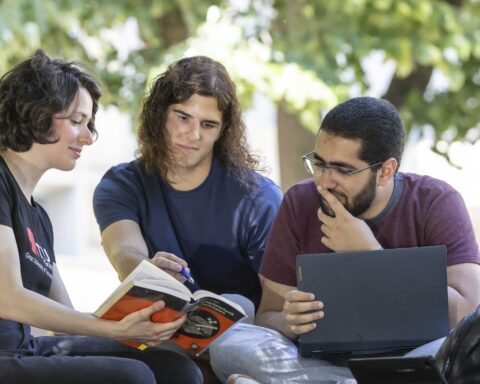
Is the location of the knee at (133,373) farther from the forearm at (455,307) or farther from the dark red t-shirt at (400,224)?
the forearm at (455,307)

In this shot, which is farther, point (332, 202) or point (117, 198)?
point (117, 198)

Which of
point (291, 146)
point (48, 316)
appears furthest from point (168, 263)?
point (291, 146)

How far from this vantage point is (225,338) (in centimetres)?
331

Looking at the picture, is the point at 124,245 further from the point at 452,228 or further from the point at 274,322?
the point at 452,228

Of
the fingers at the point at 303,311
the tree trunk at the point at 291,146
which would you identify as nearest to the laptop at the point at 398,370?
the fingers at the point at 303,311

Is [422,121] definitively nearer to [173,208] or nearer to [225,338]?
[173,208]

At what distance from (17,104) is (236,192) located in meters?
1.00

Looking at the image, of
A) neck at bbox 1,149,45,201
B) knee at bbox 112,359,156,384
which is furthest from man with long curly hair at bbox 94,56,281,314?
knee at bbox 112,359,156,384

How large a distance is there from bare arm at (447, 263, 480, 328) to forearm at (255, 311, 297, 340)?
0.52 meters

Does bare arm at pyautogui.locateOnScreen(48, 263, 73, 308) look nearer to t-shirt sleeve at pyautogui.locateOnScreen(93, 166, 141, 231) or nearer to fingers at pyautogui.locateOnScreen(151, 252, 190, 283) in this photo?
fingers at pyautogui.locateOnScreen(151, 252, 190, 283)

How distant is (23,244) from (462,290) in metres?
1.31

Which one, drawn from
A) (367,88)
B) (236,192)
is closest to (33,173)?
(236,192)

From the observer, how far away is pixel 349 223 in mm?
3137

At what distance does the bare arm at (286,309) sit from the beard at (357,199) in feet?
0.93
